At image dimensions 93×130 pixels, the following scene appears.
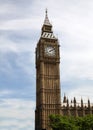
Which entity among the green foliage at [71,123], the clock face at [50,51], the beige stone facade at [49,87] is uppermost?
the clock face at [50,51]

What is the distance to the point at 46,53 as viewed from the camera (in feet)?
367

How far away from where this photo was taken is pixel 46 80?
110062 mm

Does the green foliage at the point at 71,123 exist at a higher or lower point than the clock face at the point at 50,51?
lower

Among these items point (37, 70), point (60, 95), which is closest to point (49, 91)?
point (60, 95)

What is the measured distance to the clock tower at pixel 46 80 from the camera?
10631cm

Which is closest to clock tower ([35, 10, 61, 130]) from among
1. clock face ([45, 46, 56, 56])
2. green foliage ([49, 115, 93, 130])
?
clock face ([45, 46, 56, 56])

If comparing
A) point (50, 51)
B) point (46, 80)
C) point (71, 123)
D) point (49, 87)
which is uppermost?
point (50, 51)

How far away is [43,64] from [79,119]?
25.9 metres

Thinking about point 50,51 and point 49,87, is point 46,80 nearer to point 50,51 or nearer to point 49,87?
point 49,87

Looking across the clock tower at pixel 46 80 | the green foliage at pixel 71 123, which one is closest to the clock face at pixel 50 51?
the clock tower at pixel 46 80

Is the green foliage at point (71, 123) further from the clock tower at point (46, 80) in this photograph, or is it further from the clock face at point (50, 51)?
the clock face at point (50, 51)

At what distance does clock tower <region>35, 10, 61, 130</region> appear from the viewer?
10631 cm

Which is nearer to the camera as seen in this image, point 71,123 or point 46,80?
point 71,123

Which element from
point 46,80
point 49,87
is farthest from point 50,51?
point 49,87
